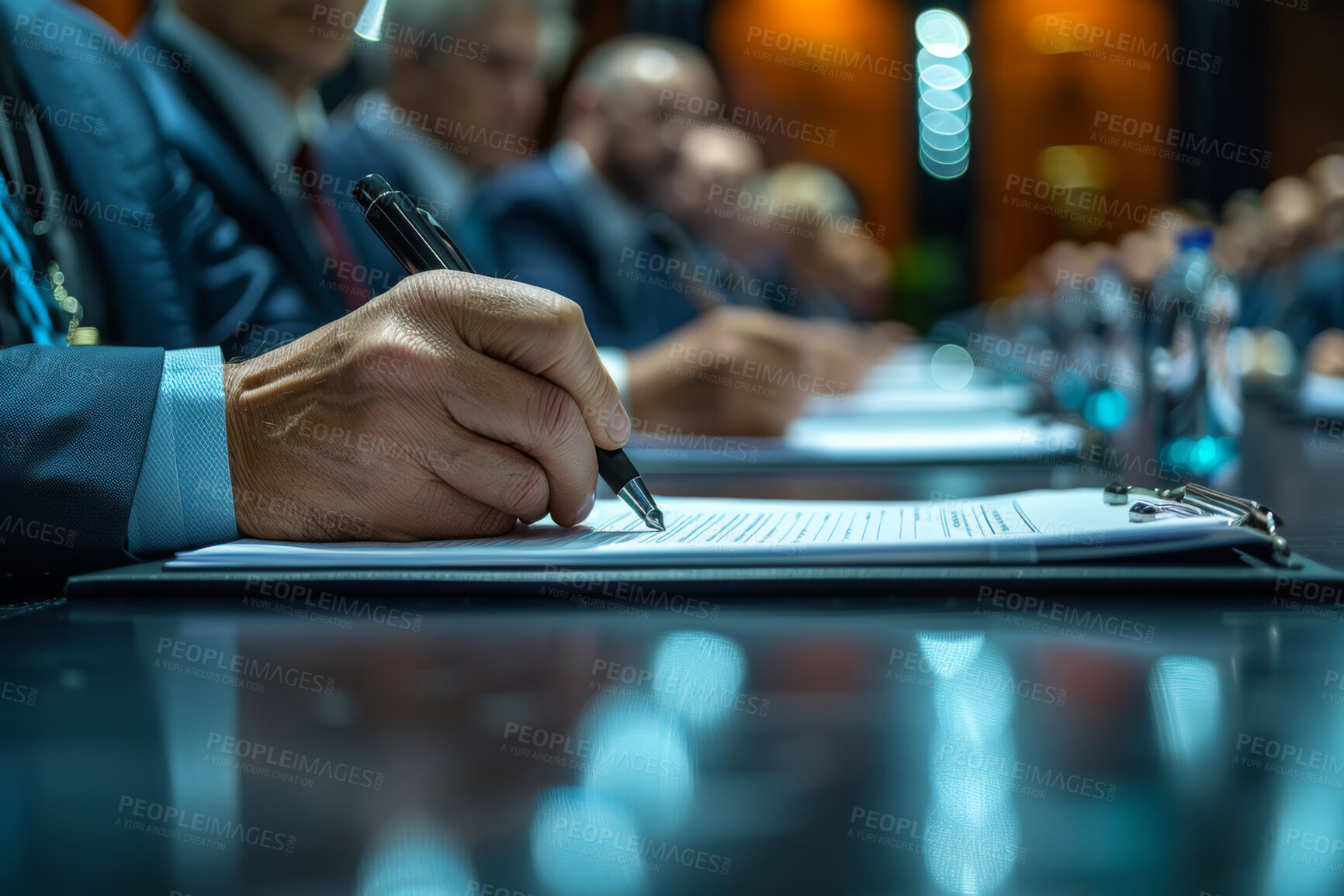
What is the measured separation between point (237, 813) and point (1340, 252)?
2.64 meters

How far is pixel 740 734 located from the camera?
26cm

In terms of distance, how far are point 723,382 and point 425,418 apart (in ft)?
2.09

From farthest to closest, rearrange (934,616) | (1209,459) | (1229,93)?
(1229,93) < (1209,459) < (934,616)

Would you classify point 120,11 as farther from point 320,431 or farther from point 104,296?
point 320,431

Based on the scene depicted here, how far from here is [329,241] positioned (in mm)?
1368

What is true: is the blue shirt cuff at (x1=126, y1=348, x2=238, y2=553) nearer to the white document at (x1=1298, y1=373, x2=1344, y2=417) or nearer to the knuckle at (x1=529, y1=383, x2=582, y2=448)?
the knuckle at (x1=529, y1=383, x2=582, y2=448)

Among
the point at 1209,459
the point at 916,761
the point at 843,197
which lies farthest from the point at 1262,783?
the point at 843,197

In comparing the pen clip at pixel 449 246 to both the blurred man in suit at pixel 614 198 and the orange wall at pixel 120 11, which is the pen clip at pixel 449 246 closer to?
the blurred man in suit at pixel 614 198

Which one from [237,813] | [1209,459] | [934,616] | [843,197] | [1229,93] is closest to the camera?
[237,813]

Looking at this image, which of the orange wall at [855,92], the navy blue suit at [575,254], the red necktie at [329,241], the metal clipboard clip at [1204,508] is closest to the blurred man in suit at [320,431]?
the metal clipboard clip at [1204,508]

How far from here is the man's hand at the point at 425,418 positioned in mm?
484

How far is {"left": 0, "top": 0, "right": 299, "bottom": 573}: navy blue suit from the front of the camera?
475 millimetres

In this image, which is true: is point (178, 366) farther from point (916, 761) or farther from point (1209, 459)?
point (1209, 459)

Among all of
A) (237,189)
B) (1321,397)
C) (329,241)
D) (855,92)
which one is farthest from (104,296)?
(855,92)
